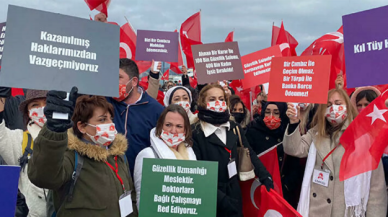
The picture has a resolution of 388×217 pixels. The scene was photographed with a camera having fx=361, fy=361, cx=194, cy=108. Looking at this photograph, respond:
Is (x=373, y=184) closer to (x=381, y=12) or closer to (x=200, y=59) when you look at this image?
(x=381, y=12)

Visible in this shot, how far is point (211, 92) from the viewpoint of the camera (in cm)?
425

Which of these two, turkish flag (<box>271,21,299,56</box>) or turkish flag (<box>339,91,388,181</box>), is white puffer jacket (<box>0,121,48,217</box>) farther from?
turkish flag (<box>271,21,299,56</box>)

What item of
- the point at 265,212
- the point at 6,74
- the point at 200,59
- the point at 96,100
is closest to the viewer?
the point at 6,74

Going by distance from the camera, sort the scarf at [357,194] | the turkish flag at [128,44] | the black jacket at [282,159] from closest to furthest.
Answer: the scarf at [357,194]
the black jacket at [282,159]
the turkish flag at [128,44]

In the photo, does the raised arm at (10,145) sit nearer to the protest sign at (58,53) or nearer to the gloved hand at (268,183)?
the protest sign at (58,53)

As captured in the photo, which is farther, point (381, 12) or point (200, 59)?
point (200, 59)

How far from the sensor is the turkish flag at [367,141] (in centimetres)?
306

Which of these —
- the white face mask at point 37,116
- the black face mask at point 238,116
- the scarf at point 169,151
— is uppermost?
the black face mask at point 238,116

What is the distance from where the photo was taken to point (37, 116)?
3.36 metres

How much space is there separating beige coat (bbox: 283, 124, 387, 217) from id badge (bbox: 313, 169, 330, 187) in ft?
0.11

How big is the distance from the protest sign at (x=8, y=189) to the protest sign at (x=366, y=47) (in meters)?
2.75

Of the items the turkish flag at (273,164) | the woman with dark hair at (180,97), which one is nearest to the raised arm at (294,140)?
the turkish flag at (273,164)

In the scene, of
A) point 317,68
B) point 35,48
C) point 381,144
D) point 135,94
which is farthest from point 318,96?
point 35,48

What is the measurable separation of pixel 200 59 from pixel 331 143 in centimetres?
278
